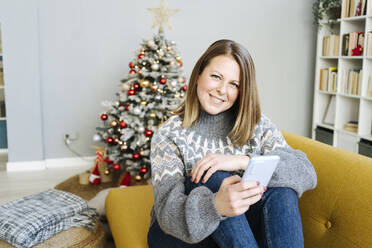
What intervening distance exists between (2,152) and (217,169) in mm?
3346

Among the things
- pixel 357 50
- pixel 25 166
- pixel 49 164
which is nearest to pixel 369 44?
pixel 357 50

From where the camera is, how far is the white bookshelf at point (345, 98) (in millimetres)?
3447

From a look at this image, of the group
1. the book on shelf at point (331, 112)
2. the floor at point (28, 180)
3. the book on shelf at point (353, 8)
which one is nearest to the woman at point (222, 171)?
the floor at point (28, 180)

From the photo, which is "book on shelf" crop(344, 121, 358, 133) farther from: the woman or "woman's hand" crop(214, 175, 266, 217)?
"woman's hand" crop(214, 175, 266, 217)

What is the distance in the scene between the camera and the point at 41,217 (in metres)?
1.66

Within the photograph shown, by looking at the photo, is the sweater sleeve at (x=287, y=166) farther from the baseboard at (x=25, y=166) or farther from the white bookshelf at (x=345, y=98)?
the baseboard at (x=25, y=166)

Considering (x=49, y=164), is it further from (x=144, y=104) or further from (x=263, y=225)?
(x=263, y=225)

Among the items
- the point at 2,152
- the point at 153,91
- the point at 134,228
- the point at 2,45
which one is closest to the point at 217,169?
the point at 134,228

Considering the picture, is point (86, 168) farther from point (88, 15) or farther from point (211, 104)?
point (211, 104)

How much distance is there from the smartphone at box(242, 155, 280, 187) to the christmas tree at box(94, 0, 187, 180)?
194 centimetres

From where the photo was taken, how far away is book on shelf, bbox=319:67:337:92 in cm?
386

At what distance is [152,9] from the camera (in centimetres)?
360

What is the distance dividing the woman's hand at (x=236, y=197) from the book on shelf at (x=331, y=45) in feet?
10.5

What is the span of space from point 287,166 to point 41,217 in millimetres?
1117
